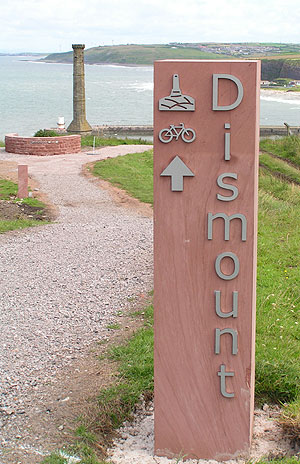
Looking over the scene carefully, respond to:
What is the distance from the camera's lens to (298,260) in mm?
8445

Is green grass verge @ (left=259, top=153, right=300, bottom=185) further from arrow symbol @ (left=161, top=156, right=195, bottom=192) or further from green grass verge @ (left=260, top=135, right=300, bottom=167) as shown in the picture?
arrow symbol @ (left=161, top=156, right=195, bottom=192)

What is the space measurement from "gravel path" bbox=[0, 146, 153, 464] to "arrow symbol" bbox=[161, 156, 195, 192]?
198cm

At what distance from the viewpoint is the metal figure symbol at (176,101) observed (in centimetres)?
341

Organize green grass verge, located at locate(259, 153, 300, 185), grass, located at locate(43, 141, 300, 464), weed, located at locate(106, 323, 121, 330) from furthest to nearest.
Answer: green grass verge, located at locate(259, 153, 300, 185), weed, located at locate(106, 323, 121, 330), grass, located at locate(43, 141, 300, 464)

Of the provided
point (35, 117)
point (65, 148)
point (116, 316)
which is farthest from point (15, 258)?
point (35, 117)

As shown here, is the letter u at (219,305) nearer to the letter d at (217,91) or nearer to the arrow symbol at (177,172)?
the arrow symbol at (177,172)

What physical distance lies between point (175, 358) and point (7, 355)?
212 cm

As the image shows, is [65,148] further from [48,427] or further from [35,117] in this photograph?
[35,117]

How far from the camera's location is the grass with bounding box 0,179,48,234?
1055 cm

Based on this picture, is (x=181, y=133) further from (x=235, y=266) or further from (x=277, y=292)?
(x=277, y=292)

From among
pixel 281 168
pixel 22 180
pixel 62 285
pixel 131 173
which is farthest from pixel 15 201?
pixel 281 168

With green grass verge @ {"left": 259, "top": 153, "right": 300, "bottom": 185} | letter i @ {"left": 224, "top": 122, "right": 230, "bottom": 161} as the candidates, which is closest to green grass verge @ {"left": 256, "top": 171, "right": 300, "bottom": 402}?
letter i @ {"left": 224, "top": 122, "right": 230, "bottom": 161}

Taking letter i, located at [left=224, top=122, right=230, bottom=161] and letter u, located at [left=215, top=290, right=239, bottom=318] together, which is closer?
letter i, located at [left=224, top=122, right=230, bottom=161]

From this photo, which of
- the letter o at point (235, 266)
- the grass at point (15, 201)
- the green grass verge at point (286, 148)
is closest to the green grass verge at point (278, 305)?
the letter o at point (235, 266)
